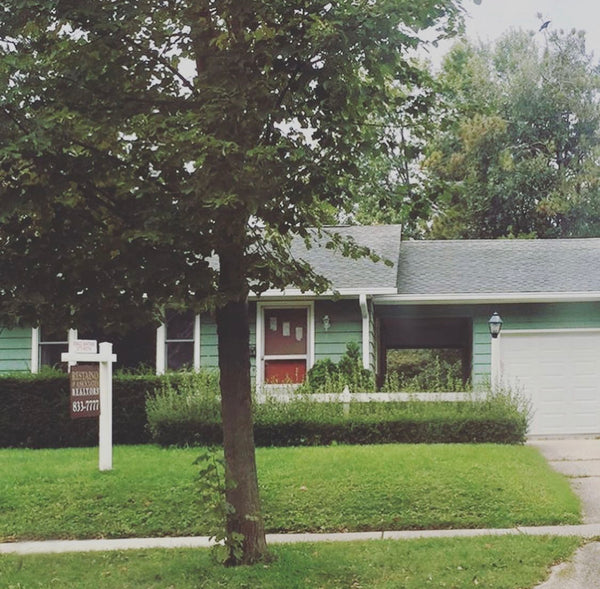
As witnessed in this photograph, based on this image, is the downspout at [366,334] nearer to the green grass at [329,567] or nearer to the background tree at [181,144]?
the green grass at [329,567]

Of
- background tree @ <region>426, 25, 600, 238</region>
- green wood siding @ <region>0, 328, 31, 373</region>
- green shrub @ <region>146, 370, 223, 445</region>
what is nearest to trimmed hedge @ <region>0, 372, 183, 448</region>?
green shrub @ <region>146, 370, 223, 445</region>

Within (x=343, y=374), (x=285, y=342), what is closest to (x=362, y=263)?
(x=285, y=342)

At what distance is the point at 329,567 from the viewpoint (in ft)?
20.0

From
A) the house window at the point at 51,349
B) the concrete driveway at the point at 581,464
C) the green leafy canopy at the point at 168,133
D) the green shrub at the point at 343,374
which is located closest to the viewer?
the green leafy canopy at the point at 168,133

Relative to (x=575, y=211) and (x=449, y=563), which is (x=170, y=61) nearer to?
(x=449, y=563)

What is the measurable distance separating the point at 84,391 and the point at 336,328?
558 cm

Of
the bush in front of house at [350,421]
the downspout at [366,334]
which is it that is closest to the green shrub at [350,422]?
the bush in front of house at [350,421]

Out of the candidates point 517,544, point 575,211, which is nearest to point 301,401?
point 517,544

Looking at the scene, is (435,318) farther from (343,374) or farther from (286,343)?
(286,343)

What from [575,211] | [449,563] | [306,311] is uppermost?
[575,211]

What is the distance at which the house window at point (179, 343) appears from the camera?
14570 millimetres

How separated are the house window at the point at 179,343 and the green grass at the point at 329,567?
7847 millimetres

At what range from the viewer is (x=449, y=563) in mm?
6117

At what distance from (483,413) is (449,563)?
17.4ft
